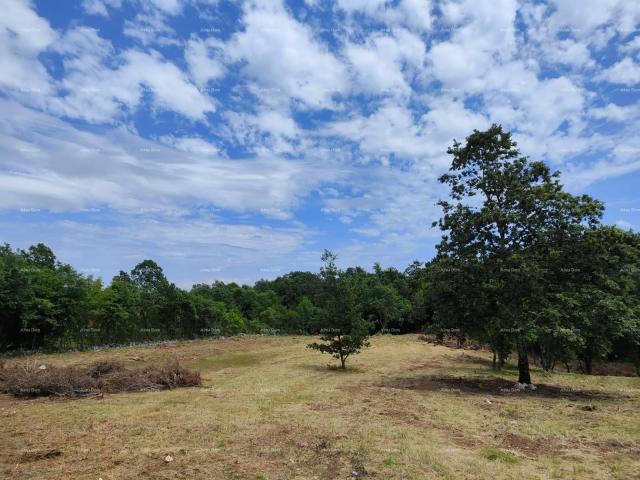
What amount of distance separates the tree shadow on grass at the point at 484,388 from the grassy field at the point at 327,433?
0.10 metres

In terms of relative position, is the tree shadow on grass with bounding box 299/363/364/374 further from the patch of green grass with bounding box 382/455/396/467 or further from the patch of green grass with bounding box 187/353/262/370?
the patch of green grass with bounding box 382/455/396/467

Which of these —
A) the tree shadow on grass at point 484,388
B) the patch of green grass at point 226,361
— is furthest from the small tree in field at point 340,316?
the patch of green grass at point 226,361

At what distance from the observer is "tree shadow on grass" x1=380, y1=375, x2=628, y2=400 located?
1633 cm

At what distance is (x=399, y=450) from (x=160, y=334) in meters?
47.1

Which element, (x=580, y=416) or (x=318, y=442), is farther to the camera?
(x=580, y=416)

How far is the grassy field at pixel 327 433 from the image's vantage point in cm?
736

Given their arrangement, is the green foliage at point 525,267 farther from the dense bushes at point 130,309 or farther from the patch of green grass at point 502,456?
the patch of green grass at point 502,456

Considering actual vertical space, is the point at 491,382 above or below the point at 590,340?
below

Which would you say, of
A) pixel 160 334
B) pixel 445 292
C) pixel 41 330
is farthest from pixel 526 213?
pixel 160 334

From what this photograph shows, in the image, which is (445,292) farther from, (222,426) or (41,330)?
(41,330)

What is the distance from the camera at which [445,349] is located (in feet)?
136

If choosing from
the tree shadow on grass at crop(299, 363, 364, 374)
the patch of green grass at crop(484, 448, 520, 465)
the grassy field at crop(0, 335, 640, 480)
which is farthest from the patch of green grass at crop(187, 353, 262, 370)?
the patch of green grass at crop(484, 448, 520, 465)

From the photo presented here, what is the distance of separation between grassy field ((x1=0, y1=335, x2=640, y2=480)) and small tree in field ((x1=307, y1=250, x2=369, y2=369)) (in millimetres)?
5791

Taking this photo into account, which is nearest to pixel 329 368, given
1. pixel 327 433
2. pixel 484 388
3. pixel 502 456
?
pixel 484 388
